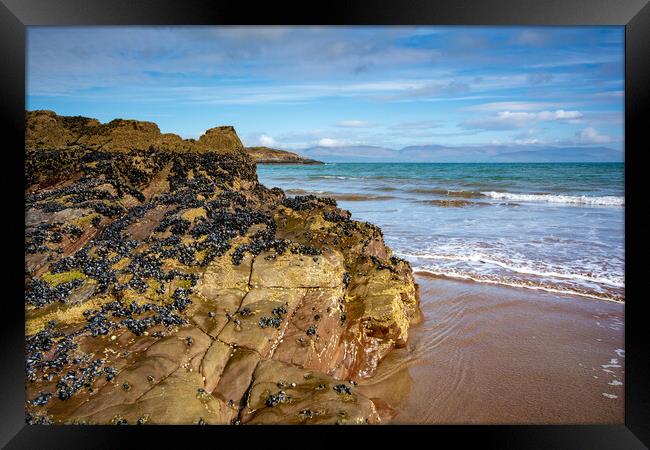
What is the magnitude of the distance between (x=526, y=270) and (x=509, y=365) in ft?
9.40

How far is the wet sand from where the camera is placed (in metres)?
3.56

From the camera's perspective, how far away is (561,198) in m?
14.0

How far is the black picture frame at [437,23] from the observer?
3.31 metres

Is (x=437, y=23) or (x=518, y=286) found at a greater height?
(x=437, y=23)

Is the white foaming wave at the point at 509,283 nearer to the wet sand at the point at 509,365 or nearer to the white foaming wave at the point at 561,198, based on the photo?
the wet sand at the point at 509,365

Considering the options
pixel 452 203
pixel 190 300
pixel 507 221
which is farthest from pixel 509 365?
pixel 452 203

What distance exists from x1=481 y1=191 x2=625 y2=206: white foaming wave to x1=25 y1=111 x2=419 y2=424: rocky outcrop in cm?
1024

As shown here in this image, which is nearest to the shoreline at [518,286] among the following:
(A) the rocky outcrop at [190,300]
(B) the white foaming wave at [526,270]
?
(B) the white foaming wave at [526,270]

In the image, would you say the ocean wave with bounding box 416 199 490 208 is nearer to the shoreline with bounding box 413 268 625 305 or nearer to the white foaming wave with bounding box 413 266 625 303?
the white foaming wave with bounding box 413 266 625 303

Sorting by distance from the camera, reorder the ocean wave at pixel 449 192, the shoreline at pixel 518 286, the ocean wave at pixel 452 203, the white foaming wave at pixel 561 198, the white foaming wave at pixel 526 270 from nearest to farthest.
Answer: the shoreline at pixel 518 286 → the white foaming wave at pixel 526 270 → the white foaming wave at pixel 561 198 → the ocean wave at pixel 452 203 → the ocean wave at pixel 449 192

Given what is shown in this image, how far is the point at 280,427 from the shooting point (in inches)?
117

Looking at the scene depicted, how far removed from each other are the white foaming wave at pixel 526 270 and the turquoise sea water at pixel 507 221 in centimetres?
1

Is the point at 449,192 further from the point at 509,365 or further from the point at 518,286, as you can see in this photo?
the point at 509,365

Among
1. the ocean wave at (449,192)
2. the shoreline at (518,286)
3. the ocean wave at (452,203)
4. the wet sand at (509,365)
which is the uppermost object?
the ocean wave at (449,192)
